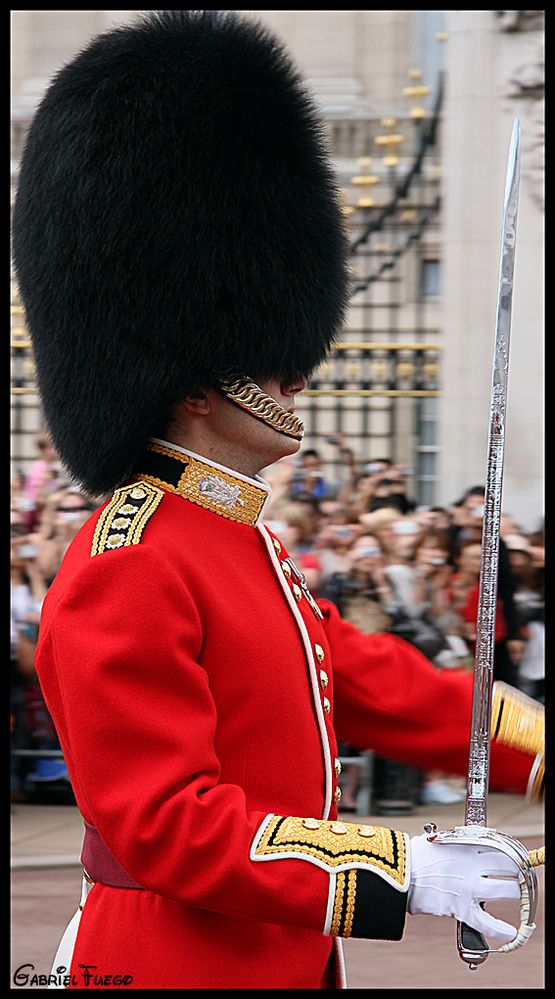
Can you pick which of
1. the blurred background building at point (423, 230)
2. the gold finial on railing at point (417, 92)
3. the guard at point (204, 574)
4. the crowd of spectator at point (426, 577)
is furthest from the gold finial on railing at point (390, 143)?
the guard at point (204, 574)

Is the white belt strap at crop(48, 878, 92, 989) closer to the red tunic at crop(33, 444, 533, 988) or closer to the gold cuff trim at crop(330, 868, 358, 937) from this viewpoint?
the red tunic at crop(33, 444, 533, 988)

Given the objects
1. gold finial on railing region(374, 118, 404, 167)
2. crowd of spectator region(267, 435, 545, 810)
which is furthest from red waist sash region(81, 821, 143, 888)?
gold finial on railing region(374, 118, 404, 167)

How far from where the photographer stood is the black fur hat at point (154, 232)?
2270 millimetres

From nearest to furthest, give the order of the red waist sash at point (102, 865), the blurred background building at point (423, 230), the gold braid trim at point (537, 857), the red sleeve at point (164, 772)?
the red sleeve at point (164, 772), the gold braid trim at point (537, 857), the red waist sash at point (102, 865), the blurred background building at point (423, 230)

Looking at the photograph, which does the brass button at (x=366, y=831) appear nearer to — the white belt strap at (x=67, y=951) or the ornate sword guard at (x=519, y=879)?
the ornate sword guard at (x=519, y=879)

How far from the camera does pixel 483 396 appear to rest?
8859mm

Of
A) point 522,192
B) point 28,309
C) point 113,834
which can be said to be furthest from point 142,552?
point 522,192

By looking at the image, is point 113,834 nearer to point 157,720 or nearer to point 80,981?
point 157,720

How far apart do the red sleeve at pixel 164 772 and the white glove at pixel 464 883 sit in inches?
1.3

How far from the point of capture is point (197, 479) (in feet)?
7.49

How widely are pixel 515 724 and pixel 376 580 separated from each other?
4391 mm

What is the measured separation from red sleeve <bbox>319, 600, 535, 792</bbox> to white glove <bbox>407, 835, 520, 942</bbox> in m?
0.50

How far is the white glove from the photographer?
1.96m

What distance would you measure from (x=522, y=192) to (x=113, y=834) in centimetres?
696
